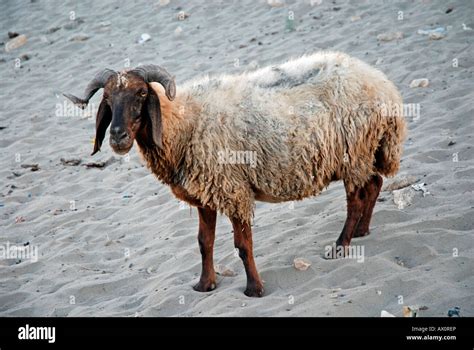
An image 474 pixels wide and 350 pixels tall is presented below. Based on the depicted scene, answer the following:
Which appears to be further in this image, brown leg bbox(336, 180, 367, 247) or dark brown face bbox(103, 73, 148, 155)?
brown leg bbox(336, 180, 367, 247)

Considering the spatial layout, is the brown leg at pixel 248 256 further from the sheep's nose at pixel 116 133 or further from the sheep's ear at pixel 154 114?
the sheep's nose at pixel 116 133

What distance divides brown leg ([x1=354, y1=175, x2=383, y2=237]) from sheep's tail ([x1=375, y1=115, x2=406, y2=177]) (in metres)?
0.12

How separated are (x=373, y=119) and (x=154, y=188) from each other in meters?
3.31

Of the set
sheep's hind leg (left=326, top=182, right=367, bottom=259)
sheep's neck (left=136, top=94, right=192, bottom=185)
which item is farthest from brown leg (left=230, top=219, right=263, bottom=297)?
sheep's hind leg (left=326, top=182, right=367, bottom=259)

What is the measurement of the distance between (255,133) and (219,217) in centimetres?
207

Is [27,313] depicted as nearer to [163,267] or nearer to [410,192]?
[163,267]

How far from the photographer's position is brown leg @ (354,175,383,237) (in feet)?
20.0

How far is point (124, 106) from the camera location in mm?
5117

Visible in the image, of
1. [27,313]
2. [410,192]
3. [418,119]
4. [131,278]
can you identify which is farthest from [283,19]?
[27,313]

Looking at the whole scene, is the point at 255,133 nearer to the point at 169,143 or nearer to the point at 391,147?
the point at 169,143

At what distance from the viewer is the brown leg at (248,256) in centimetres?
546

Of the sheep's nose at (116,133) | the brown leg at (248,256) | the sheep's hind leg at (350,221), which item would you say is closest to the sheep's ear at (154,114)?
the sheep's nose at (116,133)

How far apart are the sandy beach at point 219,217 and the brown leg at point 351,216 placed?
0.15 m

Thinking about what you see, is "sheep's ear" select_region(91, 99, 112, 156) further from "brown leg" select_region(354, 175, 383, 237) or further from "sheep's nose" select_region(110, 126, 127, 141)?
"brown leg" select_region(354, 175, 383, 237)
